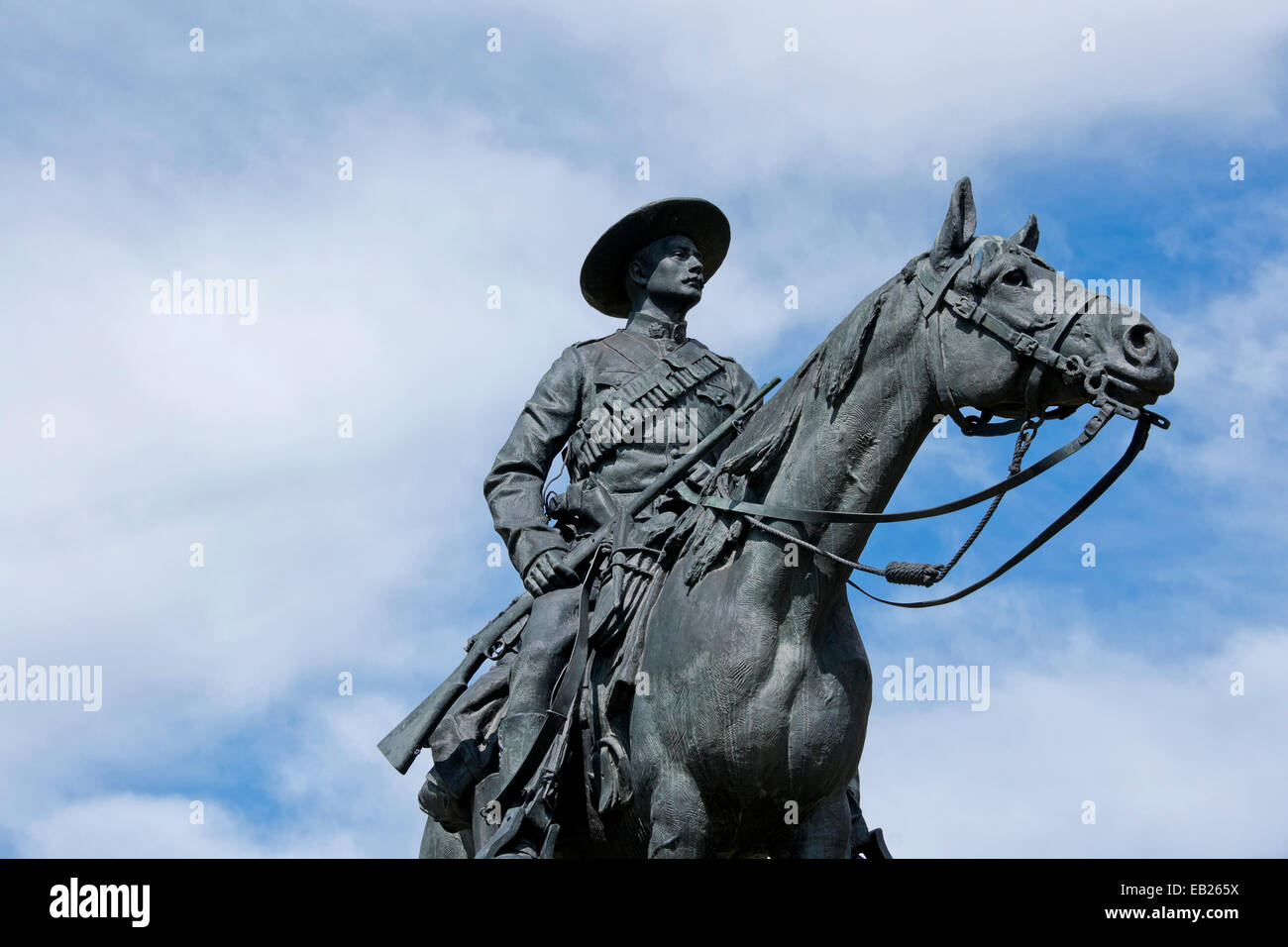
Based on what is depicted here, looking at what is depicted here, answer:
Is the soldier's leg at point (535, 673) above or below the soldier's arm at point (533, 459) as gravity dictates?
below

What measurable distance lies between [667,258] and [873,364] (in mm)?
4385

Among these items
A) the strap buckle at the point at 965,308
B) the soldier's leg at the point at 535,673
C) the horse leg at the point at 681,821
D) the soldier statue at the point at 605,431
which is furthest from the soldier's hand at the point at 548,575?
the strap buckle at the point at 965,308

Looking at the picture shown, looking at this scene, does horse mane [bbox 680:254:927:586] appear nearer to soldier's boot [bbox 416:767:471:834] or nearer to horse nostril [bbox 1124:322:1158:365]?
horse nostril [bbox 1124:322:1158:365]

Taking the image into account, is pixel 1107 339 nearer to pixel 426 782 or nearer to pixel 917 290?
pixel 917 290

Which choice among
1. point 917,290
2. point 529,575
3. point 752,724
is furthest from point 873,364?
point 529,575

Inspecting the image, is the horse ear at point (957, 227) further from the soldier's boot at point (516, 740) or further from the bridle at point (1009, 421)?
the soldier's boot at point (516, 740)

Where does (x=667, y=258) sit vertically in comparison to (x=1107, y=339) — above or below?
above

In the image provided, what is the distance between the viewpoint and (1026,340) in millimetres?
12422

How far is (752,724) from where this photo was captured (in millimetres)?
12914

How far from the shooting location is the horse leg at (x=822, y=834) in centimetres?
1317

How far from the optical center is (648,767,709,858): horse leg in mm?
13109

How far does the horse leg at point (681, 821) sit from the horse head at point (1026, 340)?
8.73 ft

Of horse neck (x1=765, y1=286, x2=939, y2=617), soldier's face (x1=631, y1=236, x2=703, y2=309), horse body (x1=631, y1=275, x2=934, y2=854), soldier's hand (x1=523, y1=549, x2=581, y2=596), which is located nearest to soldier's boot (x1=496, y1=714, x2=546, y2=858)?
soldier's hand (x1=523, y1=549, x2=581, y2=596)
